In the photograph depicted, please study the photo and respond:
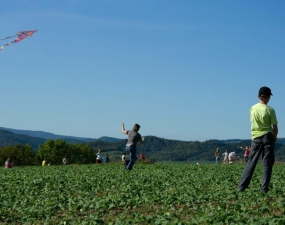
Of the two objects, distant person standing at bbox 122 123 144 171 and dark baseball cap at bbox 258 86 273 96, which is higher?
dark baseball cap at bbox 258 86 273 96

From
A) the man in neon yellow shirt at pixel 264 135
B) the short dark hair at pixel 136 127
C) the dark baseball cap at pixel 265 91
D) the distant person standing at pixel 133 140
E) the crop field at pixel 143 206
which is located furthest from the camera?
the short dark hair at pixel 136 127

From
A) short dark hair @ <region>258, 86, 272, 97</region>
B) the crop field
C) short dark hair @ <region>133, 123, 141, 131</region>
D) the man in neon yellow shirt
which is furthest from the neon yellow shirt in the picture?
short dark hair @ <region>133, 123, 141, 131</region>

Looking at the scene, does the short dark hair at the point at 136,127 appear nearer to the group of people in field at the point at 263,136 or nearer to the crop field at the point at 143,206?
the crop field at the point at 143,206

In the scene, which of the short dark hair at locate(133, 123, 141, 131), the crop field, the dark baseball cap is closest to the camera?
the crop field

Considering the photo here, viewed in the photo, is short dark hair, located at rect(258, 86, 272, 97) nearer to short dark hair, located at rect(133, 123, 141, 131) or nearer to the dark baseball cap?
the dark baseball cap

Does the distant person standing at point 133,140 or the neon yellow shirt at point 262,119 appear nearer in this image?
the neon yellow shirt at point 262,119

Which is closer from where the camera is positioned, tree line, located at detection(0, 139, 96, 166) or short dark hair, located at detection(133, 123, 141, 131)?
short dark hair, located at detection(133, 123, 141, 131)

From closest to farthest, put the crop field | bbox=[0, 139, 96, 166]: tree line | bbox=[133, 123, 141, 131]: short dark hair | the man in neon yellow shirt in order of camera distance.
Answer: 1. the crop field
2. the man in neon yellow shirt
3. bbox=[133, 123, 141, 131]: short dark hair
4. bbox=[0, 139, 96, 166]: tree line

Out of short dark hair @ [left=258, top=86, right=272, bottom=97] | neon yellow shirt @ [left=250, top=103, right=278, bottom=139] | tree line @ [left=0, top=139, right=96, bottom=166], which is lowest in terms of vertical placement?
tree line @ [left=0, top=139, right=96, bottom=166]

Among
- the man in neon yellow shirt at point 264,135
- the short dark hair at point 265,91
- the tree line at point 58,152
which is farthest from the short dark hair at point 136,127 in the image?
the tree line at point 58,152

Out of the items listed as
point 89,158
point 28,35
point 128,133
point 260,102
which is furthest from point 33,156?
point 260,102

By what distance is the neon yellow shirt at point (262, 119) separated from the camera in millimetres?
10445

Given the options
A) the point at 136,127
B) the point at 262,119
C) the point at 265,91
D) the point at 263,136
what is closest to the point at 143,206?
the point at 263,136

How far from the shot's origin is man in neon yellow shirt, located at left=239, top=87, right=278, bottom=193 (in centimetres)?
1043
